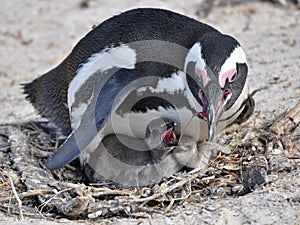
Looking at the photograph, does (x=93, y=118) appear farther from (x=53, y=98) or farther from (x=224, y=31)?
(x=224, y=31)

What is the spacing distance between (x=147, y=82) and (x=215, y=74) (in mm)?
444

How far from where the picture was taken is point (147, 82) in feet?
11.5

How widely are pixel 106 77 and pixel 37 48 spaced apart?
9.42 feet

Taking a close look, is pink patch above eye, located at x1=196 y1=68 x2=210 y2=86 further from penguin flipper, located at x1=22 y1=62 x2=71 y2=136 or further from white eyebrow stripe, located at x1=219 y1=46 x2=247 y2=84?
penguin flipper, located at x1=22 y1=62 x2=71 y2=136

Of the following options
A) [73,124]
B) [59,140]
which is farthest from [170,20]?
[59,140]

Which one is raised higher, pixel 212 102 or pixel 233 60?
pixel 233 60

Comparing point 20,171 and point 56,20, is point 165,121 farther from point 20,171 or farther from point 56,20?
point 56,20

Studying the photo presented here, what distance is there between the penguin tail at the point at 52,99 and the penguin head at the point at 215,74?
3.02 feet

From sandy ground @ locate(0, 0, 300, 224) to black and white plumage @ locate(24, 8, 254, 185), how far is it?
0.41m

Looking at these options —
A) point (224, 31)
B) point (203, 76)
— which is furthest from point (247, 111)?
point (224, 31)

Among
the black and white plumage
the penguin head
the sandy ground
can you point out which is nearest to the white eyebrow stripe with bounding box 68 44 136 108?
the black and white plumage

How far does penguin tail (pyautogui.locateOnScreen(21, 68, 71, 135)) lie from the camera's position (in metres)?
3.97

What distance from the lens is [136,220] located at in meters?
3.04

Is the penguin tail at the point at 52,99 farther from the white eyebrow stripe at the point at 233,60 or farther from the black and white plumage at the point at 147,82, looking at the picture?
the white eyebrow stripe at the point at 233,60
